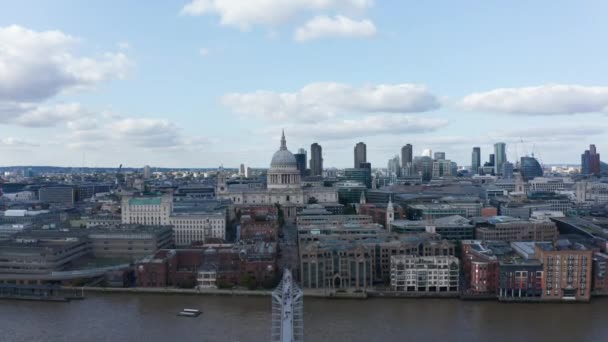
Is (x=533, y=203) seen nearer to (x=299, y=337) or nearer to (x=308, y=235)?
(x=308, y=235)

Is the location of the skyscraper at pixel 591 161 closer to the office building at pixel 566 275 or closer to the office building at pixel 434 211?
the office building at pixel 434 211

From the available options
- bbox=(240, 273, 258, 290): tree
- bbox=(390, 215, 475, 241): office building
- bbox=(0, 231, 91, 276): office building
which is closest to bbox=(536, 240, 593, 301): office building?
bbox=(390, 215, 475, 241): office building

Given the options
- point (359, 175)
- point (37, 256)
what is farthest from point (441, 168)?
point (37, 256)

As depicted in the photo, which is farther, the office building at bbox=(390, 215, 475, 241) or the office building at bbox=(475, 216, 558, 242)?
the office building at bbox=(390, 215, 475, 241)

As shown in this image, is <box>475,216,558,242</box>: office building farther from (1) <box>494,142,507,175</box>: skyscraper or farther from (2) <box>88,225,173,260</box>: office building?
(1) <box>494,142,507,175</box>: skyscraper

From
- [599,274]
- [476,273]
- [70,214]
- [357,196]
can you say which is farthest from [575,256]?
[357,196]

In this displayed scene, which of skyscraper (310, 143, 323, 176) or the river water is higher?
skyscraper (310, 143, 323, 176)

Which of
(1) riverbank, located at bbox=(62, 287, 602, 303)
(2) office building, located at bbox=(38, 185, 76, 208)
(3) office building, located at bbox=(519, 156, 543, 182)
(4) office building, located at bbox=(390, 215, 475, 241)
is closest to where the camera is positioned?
(1) riverbank, located at bbox=(62, 287, 602, 303)

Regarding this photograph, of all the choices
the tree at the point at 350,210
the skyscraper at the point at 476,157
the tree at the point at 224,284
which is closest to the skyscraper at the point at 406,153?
the skyscraper at the point at 476,157

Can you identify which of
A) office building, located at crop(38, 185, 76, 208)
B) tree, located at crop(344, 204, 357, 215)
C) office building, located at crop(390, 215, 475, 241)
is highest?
office building, located at crop(38, 185, 76, 208)
